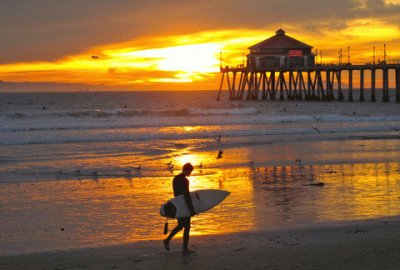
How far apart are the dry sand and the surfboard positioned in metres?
0.55

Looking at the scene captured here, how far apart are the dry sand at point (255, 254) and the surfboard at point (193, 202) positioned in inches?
21.5

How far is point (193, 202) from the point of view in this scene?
8.74 meters

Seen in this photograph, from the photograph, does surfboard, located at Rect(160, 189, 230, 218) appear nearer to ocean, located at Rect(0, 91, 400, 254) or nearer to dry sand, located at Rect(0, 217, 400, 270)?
dry sand, located at Rect(0, 217, 400, 270)

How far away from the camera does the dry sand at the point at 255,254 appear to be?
307 inches

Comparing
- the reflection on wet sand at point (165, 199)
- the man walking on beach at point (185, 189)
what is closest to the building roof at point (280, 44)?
the reflection on wet sand at point (165, 199)

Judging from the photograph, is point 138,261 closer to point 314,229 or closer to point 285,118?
point 314,229

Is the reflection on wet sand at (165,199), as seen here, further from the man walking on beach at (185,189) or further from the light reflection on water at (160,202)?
the man walking on beach at (185,189)

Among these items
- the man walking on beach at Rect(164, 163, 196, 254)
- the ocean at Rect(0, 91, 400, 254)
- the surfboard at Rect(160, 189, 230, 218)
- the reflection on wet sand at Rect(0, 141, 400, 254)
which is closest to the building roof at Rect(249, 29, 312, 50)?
the ocean at Rect(0, 91, 400, 254)

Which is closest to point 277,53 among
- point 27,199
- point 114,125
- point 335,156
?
point 114,125

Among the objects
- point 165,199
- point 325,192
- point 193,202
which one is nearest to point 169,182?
point 165,199

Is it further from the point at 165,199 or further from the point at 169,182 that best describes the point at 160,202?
the point at 169,182

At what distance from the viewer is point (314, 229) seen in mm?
9703

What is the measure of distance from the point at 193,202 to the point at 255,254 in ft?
3.71

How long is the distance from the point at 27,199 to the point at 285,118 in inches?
1327
